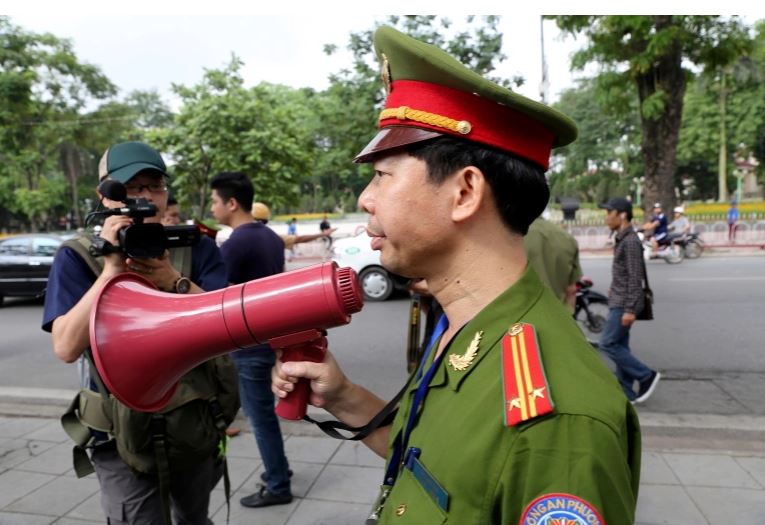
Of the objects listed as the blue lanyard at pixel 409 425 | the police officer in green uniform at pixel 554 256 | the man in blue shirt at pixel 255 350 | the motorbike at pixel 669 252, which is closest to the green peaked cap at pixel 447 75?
the blue lanyard at pixel 409 425

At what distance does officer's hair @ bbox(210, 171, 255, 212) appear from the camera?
345 cm

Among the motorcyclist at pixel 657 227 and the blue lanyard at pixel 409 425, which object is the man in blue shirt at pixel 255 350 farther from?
the motorcyclist at pixel 657 227

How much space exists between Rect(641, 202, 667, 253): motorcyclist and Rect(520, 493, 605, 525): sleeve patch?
14.5 metres

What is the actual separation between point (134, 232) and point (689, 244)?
1600 cm

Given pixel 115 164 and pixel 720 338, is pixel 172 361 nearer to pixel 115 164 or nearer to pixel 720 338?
pixel 115 164

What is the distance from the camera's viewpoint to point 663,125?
11.6m

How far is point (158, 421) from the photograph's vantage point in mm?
1825

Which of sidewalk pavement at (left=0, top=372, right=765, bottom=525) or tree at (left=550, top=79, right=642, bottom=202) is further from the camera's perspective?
tree at (left=550, top=79, right=642, bottom=202)

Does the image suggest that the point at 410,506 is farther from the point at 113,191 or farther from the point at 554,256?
the point at 554,256

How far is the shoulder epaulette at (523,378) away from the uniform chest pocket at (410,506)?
0.23 metres

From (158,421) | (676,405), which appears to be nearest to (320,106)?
(676,405)

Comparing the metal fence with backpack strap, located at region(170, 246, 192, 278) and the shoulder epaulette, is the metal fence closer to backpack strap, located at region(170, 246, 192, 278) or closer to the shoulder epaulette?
backpack strap, located at region(170, 246, 192, 278)

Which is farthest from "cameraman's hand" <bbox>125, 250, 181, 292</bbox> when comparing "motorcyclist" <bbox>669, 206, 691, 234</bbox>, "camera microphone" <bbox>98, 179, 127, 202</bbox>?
"motorcyclist" <bbox>669, 206, 691, 234</bbox>

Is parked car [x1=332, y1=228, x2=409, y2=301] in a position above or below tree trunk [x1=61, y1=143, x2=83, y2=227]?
below
